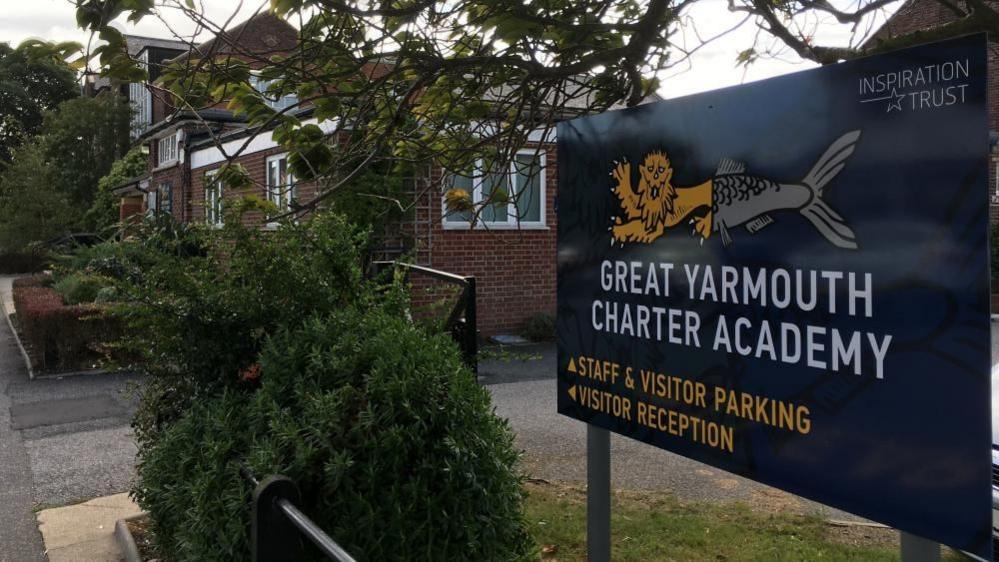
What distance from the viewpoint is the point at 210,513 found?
331cm

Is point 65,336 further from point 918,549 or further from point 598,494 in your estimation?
point 918,549

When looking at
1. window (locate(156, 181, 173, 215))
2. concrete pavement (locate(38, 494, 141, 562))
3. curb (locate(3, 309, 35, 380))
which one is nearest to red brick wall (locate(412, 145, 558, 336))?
curb (locate(3, 309, 35, 380))

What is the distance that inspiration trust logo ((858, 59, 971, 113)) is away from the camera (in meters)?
1.86

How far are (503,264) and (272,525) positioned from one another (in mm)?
11940

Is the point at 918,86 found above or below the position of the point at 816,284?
above

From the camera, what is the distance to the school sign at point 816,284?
1.87 metres

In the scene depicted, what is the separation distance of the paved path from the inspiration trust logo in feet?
12.8

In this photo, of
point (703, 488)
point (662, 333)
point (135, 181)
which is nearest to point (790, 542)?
point (703, 488)

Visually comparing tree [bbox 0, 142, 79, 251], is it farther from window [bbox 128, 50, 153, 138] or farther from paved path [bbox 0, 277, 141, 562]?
paved path [bbox 0, 277, 141, 562]

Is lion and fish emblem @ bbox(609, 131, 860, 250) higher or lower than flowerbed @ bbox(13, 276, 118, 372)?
higher

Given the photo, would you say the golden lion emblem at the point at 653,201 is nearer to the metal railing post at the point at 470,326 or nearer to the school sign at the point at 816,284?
the school sign at the point at 816,284

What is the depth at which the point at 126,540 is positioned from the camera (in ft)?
16.3

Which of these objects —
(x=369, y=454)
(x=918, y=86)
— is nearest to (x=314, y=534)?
(x=369, y=454)

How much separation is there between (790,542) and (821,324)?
3116 mm
